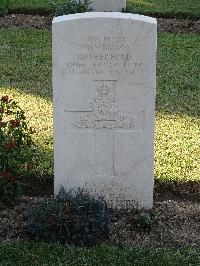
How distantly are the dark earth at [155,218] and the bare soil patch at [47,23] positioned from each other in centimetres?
732

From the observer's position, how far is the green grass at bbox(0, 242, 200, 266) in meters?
4.84

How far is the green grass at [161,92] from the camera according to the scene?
22.5 feet

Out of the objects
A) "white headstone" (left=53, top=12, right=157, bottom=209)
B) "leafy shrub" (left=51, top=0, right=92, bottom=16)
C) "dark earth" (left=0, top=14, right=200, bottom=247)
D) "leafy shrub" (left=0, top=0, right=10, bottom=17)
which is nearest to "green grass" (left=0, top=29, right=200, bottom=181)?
"dark earth" (left=0, top=14, right=200, bottom=247)

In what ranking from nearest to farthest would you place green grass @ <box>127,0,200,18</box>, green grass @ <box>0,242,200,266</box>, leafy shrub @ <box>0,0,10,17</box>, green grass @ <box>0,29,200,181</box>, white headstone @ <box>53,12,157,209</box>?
green grass @ <box>0,242,200,266</box> < white headstone @ <box>53,12,157,209</box> < green grass @ <box>0,29,200,181</box> < leafy shrub @ <box>0,0,10,17</box> < green grass @ <box>127,0,200,18</box>

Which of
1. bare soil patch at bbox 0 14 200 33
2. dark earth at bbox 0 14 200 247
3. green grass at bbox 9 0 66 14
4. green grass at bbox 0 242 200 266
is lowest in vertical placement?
green grass at bbox 0 242 200 266

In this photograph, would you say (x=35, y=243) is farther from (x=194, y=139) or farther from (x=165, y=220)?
(x=194, y=139)

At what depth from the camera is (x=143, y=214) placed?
5438mm

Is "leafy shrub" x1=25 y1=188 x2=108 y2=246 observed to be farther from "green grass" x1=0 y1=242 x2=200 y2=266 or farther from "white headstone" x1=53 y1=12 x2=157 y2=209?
"white headstone" x1=53 y1=12 x2=157 y2=209

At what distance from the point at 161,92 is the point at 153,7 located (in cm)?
643

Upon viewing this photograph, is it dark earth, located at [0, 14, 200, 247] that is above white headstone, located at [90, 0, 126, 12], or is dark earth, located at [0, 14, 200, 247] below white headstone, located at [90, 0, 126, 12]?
below

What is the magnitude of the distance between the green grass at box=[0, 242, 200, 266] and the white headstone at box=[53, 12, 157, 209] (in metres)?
0.73

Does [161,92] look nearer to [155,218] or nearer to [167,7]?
[155,218]

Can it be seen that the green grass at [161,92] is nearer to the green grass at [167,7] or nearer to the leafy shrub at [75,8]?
the leafy shrub at [75,8]

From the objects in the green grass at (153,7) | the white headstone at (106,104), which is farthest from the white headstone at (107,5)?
the white headstone at (106,104)
